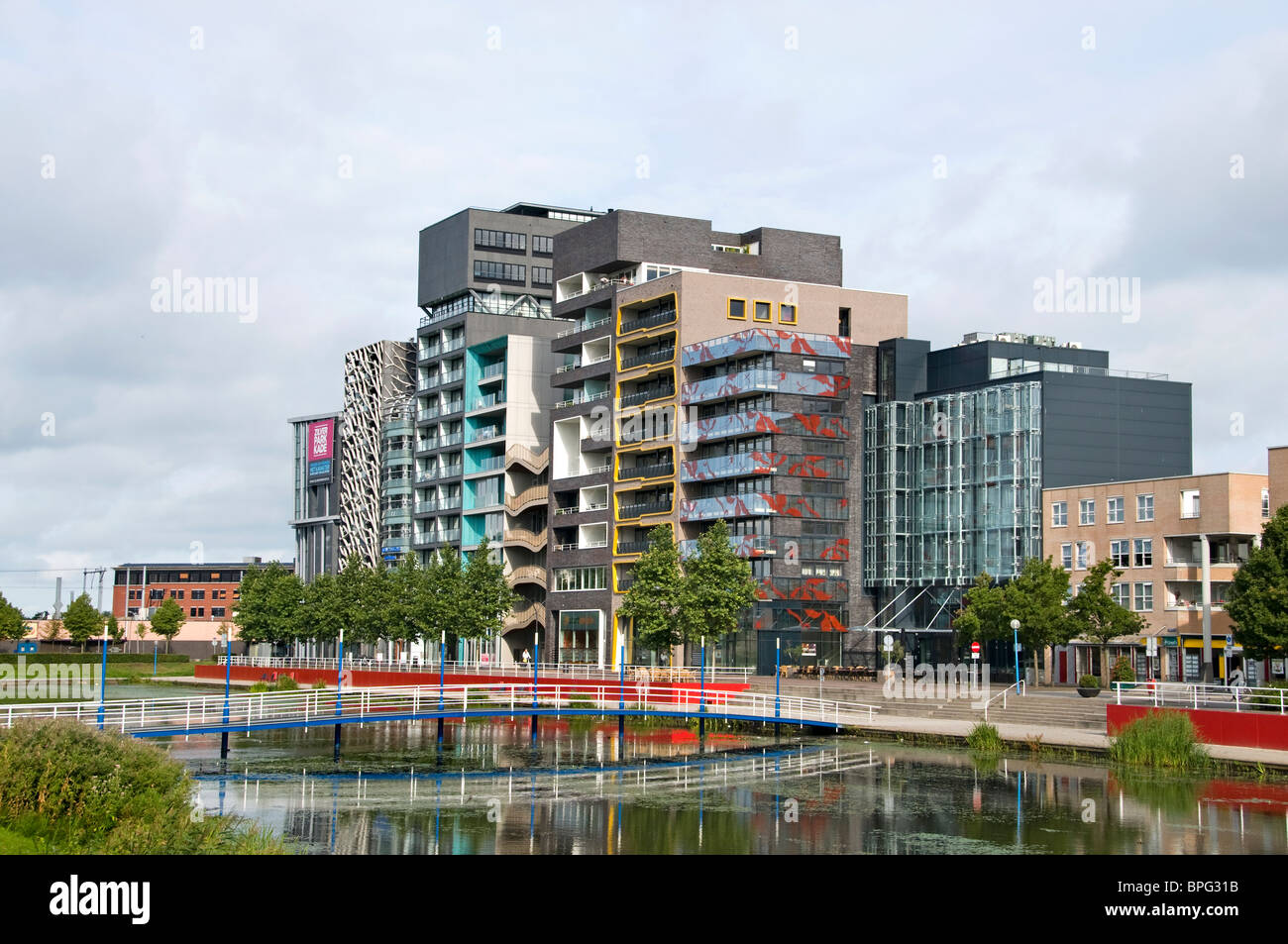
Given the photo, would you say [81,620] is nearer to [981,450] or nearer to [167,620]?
[167,620]

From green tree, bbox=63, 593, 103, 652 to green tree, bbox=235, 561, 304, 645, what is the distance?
27.6 m

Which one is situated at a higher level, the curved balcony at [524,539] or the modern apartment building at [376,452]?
the modern apartment building at [376,452]

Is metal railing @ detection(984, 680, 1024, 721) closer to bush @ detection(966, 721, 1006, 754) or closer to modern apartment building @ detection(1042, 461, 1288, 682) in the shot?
bush @ detection(966, 721, 1006, 754)

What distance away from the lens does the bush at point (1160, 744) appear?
158 feet

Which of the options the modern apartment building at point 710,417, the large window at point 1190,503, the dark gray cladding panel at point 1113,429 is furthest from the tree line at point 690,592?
the large window at point 1190,503

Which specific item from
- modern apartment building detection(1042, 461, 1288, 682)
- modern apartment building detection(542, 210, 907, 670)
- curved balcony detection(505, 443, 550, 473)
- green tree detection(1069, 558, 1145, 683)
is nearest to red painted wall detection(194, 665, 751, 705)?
modern apartment building detection(542, 210, 907, 670)

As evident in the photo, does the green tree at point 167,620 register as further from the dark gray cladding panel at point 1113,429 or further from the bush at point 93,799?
the bush at point 93,799

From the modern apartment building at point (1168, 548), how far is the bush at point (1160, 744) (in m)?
23.9

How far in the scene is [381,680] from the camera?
105938 millimetres

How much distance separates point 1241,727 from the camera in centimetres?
4959
